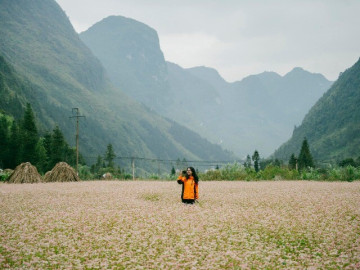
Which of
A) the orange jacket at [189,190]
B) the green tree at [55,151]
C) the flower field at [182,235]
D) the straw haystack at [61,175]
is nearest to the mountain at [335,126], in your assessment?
the green tree at [55,151]

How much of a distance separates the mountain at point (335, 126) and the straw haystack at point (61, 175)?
107 m

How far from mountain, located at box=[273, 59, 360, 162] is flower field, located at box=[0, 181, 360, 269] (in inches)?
4534

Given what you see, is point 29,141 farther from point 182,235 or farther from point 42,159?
point 182,235

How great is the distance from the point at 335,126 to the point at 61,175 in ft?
465

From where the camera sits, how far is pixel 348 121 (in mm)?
141875

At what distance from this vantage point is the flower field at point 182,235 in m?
7.56

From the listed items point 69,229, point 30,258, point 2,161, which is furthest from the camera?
point 2,161

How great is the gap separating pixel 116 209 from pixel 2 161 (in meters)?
60.4

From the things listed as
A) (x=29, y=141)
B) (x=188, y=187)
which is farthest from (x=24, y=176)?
(x=29, y=141)

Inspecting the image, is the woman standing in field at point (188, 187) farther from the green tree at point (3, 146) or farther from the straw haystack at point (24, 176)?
the green tree at point (3, 146)

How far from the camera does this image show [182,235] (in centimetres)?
985

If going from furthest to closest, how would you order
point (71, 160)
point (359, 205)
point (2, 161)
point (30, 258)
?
point (71, 160) < point (2, 161) < point (359, 205) < point (30, 258)

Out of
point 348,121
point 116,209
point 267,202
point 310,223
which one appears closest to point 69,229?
point 116,209

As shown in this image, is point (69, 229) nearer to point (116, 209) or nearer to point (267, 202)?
point (116, 209)
